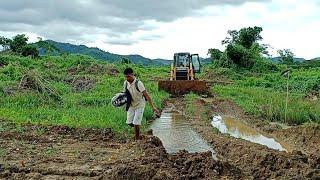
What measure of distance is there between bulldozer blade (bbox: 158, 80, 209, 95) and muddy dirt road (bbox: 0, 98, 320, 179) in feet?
40.5

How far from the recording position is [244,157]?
880cm

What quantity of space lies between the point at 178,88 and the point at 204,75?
18.2 metres

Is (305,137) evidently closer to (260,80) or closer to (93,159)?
(93,159)

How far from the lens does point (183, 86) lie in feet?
78.4

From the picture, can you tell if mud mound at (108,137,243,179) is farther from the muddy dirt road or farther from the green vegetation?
the green vegetation

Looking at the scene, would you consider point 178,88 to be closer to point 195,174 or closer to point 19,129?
point 19,129

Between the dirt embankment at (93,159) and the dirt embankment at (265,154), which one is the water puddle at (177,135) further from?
the dirt embankment at (93,159)

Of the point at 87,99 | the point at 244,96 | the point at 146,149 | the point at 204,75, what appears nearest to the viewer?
the point at 146,149

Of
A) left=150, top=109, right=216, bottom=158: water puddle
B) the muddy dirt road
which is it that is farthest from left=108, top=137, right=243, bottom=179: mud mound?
left=150, top=109, right=216, bottom=158: water puddle

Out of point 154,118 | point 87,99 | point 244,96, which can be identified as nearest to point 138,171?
point 154,118

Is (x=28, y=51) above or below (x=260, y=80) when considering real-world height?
above

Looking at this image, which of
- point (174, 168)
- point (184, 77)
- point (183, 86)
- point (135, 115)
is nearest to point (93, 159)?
point (174, 168)

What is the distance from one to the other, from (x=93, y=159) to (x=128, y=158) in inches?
25.3

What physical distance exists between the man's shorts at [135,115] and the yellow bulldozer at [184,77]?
45.1 ft
